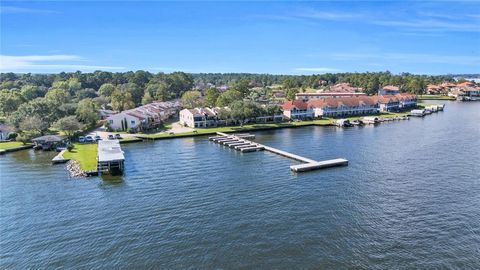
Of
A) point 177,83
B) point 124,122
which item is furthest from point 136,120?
point 177,83

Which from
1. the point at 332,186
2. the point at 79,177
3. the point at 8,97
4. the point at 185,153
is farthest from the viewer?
the point at 8,97

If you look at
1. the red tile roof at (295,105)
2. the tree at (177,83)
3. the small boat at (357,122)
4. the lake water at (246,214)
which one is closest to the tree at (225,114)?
the red tile roof at (295,105)

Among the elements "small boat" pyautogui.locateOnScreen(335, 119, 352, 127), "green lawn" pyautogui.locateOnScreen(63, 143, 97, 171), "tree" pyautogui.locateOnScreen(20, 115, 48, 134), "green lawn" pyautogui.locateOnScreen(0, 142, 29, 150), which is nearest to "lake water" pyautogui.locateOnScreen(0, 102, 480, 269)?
"green lawn" pyautogui.locateOnScreen(63, 143, 97, 171)

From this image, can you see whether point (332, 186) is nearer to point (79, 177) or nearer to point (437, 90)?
point (79, 177)

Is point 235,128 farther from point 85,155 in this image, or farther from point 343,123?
point 85,155

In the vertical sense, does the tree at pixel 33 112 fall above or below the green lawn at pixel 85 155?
above

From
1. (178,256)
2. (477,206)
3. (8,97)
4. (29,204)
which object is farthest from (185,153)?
(8,97)

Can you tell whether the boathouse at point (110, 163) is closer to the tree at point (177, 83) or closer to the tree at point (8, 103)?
the tree at point (8, 103)
